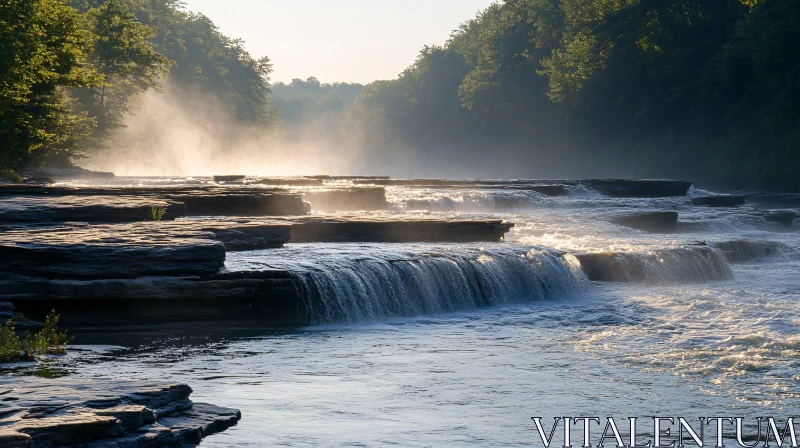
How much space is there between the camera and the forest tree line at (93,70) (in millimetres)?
33031

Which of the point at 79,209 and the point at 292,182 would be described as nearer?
the point at 79,209

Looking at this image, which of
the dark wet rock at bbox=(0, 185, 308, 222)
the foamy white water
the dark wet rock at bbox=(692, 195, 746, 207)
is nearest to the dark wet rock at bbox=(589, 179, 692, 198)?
the dark wet rock at bbox=(692, 195, 746, 207)

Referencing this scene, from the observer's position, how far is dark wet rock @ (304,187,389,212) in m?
31.5

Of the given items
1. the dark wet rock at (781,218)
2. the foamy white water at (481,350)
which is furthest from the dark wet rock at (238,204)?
the dark wet rock at (781,218)

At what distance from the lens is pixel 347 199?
3203 cm

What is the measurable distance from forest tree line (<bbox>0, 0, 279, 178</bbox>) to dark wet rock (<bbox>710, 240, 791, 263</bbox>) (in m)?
21.6

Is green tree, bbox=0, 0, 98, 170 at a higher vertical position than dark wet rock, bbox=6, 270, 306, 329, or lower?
higher

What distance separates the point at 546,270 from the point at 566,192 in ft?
69.3

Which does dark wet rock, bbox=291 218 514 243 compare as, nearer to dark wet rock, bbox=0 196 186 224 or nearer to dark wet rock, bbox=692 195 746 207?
dark wet rock, bbox=0 196 186 224

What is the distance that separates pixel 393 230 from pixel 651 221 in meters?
11.4

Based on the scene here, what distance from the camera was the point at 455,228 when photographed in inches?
889

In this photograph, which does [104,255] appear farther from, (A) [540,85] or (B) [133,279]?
(A) [540,85]

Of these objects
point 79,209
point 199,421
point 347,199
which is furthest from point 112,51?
point 199,421

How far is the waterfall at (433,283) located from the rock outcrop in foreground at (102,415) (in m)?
6.96
